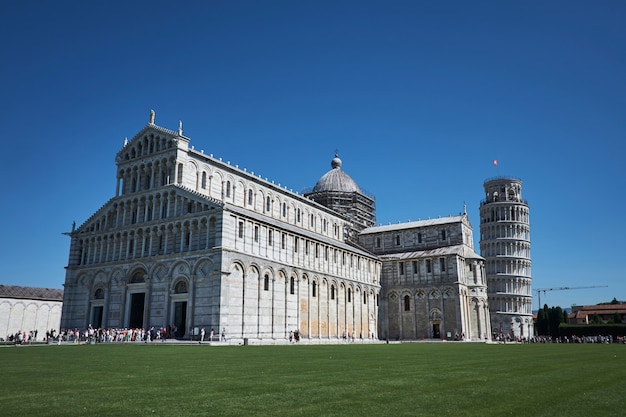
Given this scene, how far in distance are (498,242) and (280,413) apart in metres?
→ 93.1

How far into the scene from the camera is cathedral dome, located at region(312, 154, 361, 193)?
7562cm

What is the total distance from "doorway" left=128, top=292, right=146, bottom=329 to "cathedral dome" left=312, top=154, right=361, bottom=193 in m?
35.5

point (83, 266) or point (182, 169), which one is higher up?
point (182, 169)

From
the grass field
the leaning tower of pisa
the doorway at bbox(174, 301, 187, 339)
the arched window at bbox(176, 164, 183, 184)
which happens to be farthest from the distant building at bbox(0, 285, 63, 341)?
the leaning tower of pisa

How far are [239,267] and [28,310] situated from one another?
128ft

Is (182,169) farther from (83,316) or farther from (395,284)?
(395,284)

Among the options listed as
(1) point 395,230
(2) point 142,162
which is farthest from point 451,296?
(2) point 142,162

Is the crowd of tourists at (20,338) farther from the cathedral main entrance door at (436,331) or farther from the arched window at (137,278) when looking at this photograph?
the cathedral main entrance door at (436,331)

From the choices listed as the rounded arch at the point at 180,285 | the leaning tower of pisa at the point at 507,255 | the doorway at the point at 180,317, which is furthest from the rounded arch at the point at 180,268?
the leaning tower of pisa at the point at 507,255

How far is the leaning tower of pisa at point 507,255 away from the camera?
90438mm

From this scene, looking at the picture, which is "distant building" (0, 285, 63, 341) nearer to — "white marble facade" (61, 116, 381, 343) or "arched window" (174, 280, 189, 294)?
"white marble facade" (61, 116, 381, 343)

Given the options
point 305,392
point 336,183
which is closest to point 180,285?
point 305,392

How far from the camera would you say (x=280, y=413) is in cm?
770

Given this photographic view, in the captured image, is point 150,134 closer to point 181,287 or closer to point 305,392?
point 181,287
